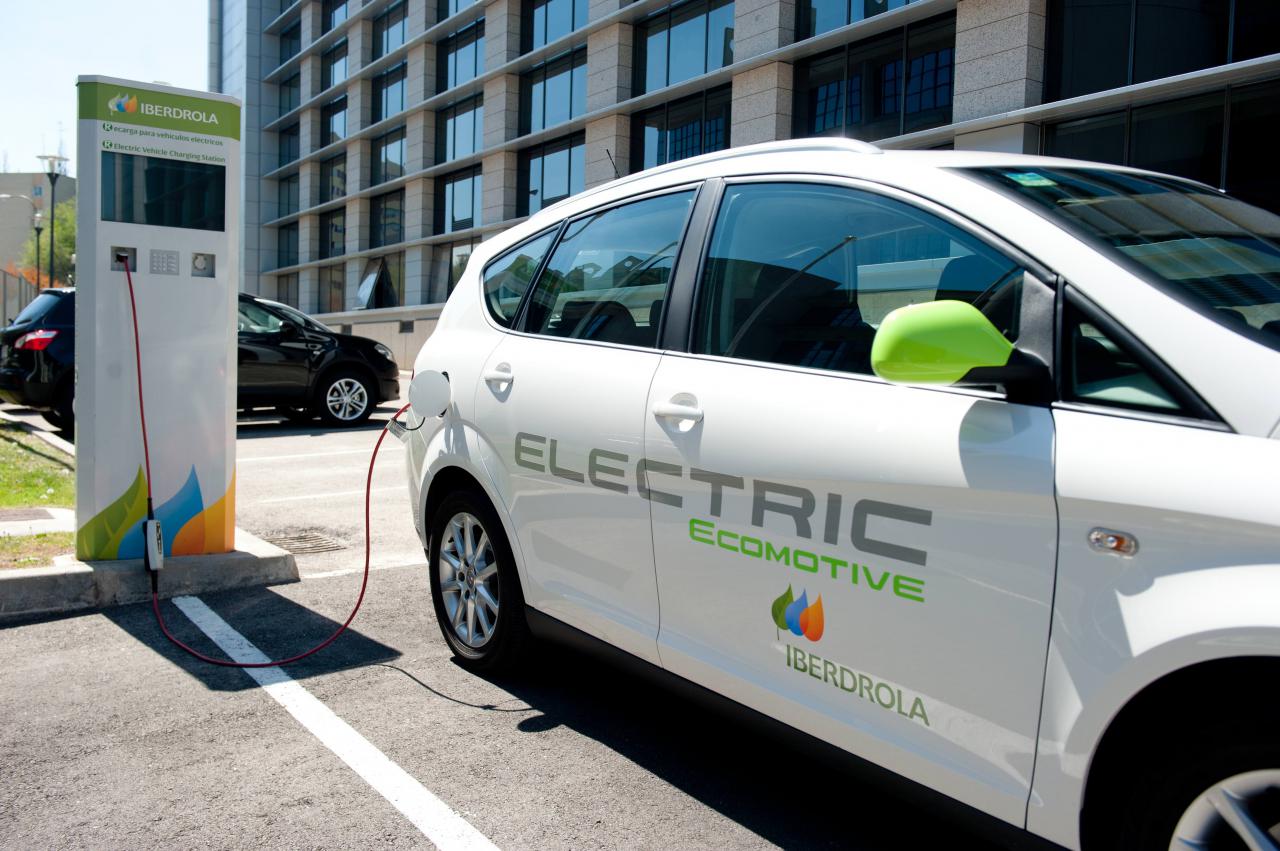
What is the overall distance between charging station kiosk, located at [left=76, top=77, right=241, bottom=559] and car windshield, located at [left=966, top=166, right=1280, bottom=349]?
13.5 ft

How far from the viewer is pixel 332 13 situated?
43.5 m

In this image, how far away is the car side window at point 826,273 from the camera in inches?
93.9

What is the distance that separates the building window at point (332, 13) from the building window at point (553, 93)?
16.4 m

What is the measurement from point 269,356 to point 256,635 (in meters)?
8.86

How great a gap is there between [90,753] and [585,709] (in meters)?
1.63

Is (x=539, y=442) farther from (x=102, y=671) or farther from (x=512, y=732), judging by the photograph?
(x=102, y=671)

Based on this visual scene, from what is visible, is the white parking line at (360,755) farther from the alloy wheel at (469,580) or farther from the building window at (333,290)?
the building window at (333,290)

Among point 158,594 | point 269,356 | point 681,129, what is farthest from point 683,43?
point 158,594

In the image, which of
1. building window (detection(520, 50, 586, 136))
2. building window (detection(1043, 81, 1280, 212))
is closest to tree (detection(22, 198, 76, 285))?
building window (detection(520, 50, 586, 136))

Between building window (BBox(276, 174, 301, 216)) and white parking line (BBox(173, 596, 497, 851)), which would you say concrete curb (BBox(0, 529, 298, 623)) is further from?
building window (BBox(276, 174, 301, 216))

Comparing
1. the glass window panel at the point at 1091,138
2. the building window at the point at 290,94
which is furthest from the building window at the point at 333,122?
the glass window panel at the point at 1091,138

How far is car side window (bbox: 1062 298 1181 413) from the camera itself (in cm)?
192

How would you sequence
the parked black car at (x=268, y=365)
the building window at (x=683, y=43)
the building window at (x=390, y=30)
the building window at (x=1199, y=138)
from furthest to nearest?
1. the building window at (x=390, y=30)
2. the building window at (x=683, y=43)
3. the building window at (x=1199, y=138)
4. the parked black car at (x=268, y=365)

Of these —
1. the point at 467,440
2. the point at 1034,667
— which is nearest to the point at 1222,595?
the point at 1034,667
